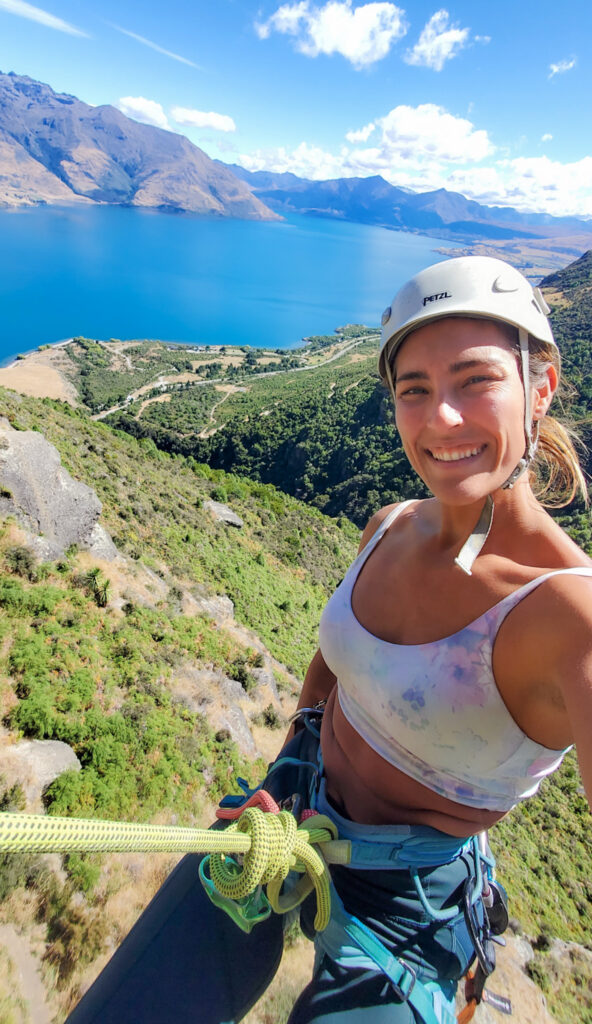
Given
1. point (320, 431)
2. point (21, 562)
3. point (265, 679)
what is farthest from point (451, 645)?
point (320, 431)

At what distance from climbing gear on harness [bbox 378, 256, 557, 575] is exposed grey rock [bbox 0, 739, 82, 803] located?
4.97m

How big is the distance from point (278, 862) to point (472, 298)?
1983 mm

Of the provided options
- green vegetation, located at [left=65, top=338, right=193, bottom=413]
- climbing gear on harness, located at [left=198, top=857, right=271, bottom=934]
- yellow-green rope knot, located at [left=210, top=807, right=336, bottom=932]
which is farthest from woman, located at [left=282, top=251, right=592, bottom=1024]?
green vegetation, located at [left=65, top=338, right=193, bottom=413]

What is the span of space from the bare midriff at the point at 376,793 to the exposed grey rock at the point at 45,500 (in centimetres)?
734

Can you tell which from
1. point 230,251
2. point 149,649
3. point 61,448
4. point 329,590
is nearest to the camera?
point 149,649

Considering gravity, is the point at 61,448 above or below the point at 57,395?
above

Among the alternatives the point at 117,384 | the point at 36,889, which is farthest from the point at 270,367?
the point at 36,889

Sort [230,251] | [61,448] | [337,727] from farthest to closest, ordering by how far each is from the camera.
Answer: [230,251], [61,448], [337,727]

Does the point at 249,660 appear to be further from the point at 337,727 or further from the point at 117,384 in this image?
the point at 117,384

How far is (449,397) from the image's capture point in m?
1.39

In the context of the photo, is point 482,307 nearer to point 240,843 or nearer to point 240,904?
point 240,843

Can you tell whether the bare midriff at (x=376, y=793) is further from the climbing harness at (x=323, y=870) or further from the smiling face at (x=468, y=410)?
the smiling face at (x=468, y=410)

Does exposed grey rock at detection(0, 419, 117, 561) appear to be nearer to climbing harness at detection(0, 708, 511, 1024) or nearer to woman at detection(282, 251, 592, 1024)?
climbing harness at detection(0, 708, 511, 1024)

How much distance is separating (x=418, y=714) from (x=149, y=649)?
677 cm
